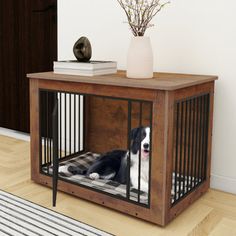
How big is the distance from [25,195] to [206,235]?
2.84 feet

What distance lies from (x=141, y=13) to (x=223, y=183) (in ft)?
3.16

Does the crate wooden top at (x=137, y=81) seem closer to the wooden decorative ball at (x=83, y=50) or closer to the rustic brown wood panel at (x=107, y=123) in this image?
the wooden decorative ball at (x=83, y=50)

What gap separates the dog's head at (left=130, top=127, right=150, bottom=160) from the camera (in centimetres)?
160

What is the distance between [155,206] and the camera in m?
1.48

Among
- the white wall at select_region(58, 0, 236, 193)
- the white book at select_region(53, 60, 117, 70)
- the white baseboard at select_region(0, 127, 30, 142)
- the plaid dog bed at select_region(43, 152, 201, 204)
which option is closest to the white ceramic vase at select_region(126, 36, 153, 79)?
the white book at select_region(53, 60, 117, 70)

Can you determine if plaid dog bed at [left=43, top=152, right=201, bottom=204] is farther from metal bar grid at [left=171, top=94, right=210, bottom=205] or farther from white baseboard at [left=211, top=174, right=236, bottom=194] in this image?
white baseboard at [left=211, top=174, right=236, bottom=194]

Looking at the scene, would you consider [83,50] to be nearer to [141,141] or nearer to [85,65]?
[85,65]

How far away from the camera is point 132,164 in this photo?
1.71 metres

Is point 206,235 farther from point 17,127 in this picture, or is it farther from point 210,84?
point 17,127

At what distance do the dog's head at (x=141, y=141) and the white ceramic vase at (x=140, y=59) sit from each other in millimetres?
239

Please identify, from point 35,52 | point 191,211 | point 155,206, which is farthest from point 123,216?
point 35,52

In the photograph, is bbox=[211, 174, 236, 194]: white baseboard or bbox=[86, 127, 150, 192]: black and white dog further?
bbox=[211, 174, 236, 194]: white baseboard

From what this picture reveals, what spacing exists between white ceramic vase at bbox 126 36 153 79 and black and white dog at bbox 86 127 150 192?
239 mm

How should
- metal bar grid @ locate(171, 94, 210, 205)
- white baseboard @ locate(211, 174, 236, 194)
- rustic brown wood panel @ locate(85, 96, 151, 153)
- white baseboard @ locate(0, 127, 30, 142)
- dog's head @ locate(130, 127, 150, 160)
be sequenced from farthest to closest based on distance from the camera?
white baseboard @ locate(0, 127, 30, 142)
rustic brown wood panel @ locate(85, 96, 151, 153)
white baseboard @ locate(211, 174, 236, 194)
metal bar grid @ locate(171, 94, 210, 205)
dog's head @ locate(130, 127, 150, 160)
